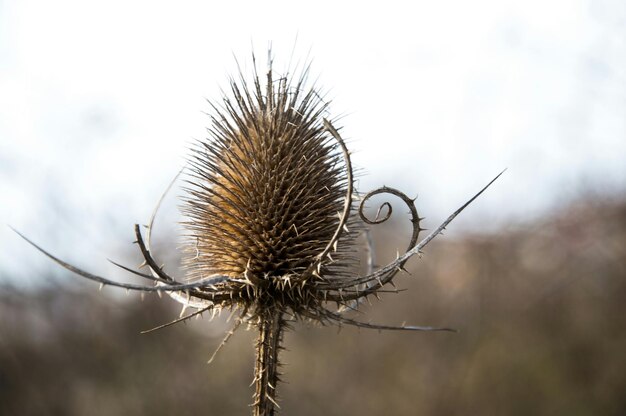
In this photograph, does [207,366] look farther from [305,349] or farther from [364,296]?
[364,296]

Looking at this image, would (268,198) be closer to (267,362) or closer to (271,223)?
(271,223)

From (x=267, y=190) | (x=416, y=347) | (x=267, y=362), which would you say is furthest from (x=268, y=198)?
(x=416, y=347)

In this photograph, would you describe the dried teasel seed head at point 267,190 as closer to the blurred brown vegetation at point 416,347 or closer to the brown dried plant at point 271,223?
the brown dried plant at point 271,223

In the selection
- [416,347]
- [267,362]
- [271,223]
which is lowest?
[416,347]

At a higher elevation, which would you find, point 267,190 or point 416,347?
point 267,190

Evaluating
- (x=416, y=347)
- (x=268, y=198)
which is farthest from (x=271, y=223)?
(x=416, y=347)

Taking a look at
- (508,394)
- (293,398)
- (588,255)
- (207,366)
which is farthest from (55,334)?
(588,255)

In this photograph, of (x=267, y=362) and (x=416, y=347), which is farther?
(x=416, y=347)
